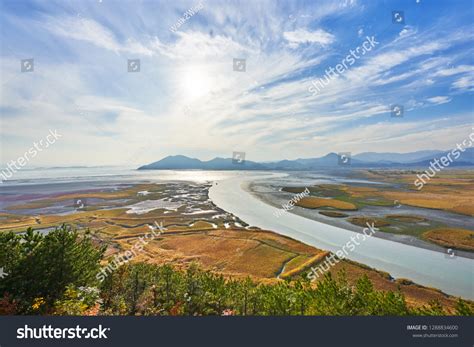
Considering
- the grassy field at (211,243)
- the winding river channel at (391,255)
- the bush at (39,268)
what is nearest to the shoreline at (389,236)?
the winding river channel at (391,255)

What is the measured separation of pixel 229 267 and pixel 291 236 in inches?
284

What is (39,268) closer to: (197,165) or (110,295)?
(110,295)

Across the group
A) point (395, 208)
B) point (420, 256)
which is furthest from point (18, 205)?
point (395, 208)

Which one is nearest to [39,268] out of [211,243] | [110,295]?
→ [110,295]

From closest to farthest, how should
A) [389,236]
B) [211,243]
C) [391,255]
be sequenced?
[391,255] → [389,236] → [211,243]

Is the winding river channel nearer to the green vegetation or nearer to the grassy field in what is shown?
the grassy field

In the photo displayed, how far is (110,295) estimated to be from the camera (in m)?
5.84

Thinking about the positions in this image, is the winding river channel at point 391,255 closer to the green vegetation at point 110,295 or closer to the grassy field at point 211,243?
the grassy field at point 211,243

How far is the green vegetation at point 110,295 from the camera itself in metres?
3.93

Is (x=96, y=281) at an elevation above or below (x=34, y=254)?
below

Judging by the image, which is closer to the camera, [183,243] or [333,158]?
[183,243]

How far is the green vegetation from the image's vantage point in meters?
3.93

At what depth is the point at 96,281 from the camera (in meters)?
5.47

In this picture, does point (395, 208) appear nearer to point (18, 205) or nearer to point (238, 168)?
point (18, 205)
